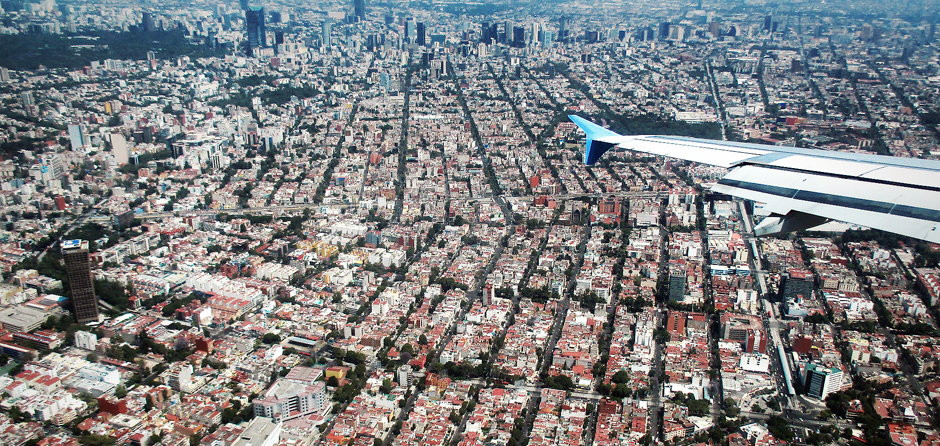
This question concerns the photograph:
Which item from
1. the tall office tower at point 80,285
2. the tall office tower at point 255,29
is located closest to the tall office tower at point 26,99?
the tall office tower at point 80,285

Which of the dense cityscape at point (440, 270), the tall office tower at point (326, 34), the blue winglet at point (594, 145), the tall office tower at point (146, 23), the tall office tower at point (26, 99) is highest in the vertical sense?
the blue winglet at point (594, 145)

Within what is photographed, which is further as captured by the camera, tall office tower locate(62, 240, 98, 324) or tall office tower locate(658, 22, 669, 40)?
tall office tower locate(658, 22, 669, 40)

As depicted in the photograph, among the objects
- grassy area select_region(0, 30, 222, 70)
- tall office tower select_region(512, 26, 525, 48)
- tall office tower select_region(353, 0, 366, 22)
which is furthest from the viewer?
tall office tower select_region(353, 0, 366, 22)

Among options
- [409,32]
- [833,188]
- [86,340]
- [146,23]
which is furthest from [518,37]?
[833,188]

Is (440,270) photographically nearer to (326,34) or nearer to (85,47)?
(85,47)

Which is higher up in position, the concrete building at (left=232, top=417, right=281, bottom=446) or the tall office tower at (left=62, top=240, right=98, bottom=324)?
the tall office tower at (left=62, top=240, right=98, bottom=324)

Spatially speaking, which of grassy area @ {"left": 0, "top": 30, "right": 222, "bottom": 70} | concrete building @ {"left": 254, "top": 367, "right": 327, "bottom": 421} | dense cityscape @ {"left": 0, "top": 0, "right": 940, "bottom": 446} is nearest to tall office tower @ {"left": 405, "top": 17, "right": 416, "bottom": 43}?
grassy area @ {"left": 0, "top": 30, "right": 222, "bottom": 70}

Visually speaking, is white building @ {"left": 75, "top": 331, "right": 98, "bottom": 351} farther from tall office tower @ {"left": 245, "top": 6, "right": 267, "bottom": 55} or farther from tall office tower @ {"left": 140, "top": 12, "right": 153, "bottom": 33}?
tall office tower @ {"left": 140, "top": 12, "right": 153, "bottom": 33}

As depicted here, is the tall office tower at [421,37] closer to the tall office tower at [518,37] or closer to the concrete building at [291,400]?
the tall office tower at [518,37]
